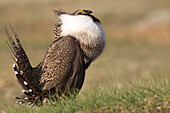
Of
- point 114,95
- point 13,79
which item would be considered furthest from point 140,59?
point 114,95

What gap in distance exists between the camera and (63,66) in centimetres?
535

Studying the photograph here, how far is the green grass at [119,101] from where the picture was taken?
4266 millimetres

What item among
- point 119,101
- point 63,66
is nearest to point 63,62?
point 63,66

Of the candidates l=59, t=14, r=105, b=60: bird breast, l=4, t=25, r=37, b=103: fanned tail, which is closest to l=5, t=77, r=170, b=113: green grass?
l=4, t=25, r=37, b=103: fanned tail

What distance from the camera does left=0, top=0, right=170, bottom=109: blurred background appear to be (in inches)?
480

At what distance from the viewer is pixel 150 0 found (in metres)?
31.2

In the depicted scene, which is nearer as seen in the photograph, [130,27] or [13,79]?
[13,79]

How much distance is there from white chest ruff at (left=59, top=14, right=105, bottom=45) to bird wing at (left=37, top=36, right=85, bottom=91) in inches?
5.2

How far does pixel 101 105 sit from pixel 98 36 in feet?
5.05

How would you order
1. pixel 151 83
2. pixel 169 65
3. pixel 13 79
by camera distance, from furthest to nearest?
pixel 169 65, pixel 13 79, pixel 151 83

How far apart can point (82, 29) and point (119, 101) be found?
1533mm

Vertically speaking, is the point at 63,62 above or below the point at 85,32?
below

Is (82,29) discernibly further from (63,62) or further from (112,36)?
(112,36)

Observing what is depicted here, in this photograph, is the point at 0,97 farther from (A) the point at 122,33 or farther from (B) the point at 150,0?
(B) the point at 150,0
